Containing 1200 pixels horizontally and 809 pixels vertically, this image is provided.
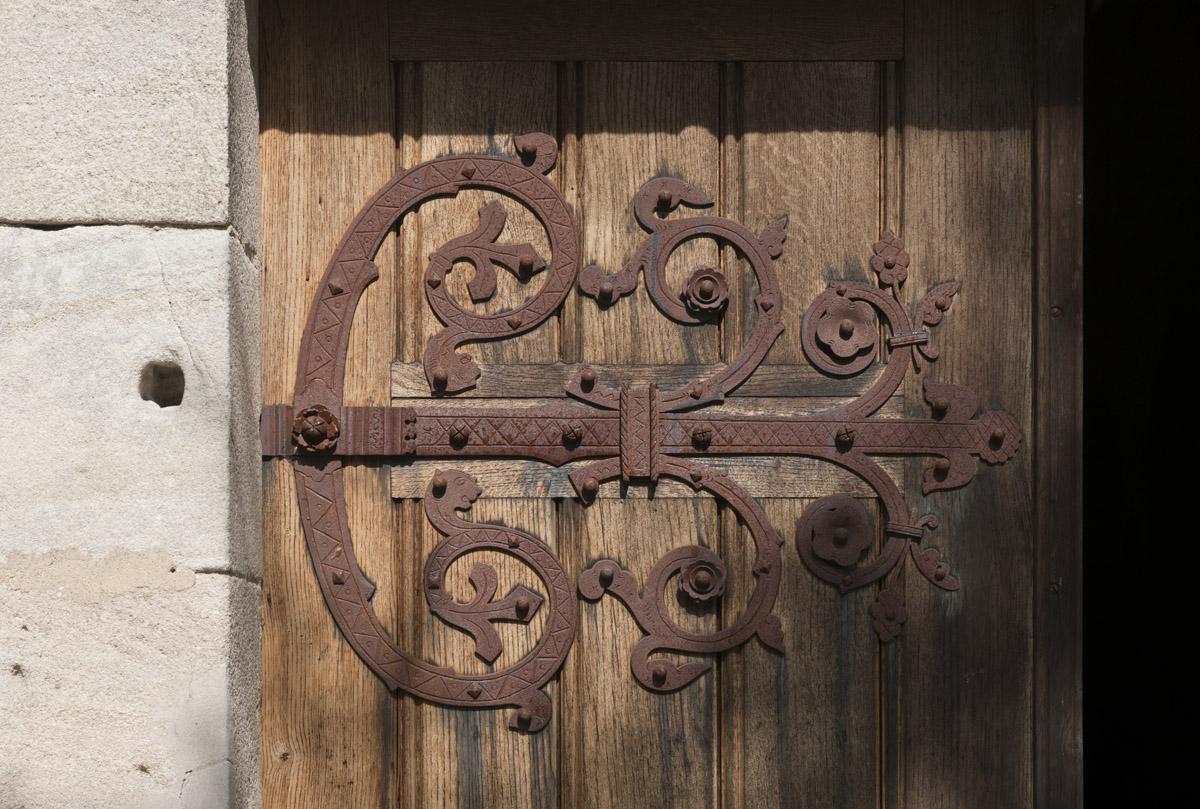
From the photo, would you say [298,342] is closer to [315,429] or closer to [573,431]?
[315,429]

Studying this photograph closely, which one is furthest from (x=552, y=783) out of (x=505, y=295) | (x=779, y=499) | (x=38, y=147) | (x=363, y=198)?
(x=38, y=147)

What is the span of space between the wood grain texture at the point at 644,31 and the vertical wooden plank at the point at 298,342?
0.23 feet

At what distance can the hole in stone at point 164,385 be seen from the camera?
3.48ft

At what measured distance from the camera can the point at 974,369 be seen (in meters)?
1.25

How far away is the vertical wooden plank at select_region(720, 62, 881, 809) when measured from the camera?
1.22m

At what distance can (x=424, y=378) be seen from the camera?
1.22 metres

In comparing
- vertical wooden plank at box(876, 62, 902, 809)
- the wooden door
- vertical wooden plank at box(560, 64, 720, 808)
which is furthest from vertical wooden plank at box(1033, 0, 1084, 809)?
vertical wooden plank at box(560, 64, 720, 808)

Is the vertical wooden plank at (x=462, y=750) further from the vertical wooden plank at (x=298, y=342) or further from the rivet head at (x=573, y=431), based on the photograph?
the rivet head at (x=573, y=431)

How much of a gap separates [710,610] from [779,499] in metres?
0.14

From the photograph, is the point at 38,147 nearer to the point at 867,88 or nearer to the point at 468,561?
the point at 468,561

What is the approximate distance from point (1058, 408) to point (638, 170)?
538 millimetres
